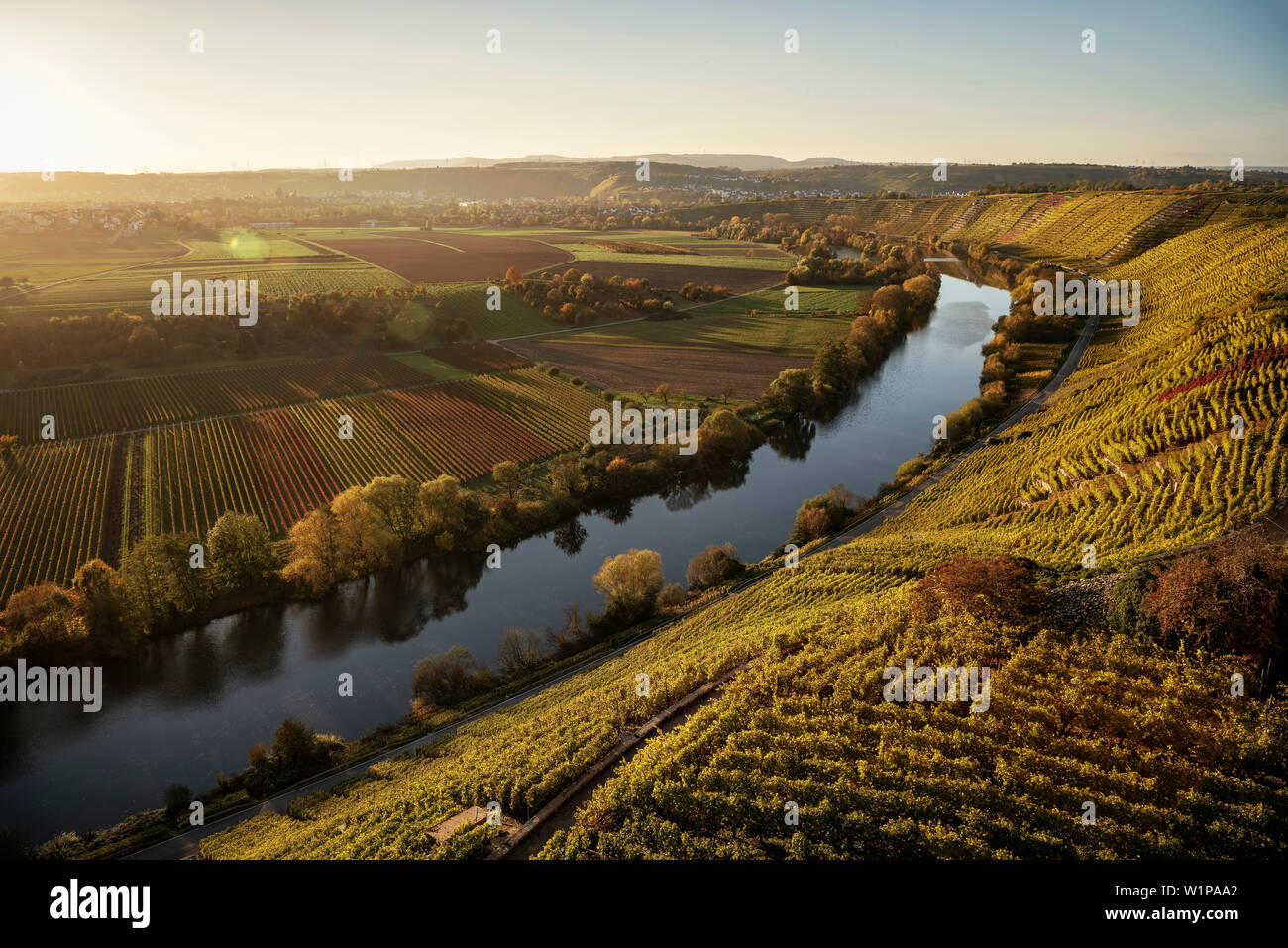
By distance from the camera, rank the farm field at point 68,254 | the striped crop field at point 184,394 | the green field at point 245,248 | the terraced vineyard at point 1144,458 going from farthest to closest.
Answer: the green field at point 245,248 → the farm field at point 68,254 → the striped crop field at point 184,394 → the terraced vineyard at point 1144,458

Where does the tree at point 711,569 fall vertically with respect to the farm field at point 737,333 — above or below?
below

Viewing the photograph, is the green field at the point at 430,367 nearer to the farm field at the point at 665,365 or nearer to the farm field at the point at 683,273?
the farm field at the point at 665,365

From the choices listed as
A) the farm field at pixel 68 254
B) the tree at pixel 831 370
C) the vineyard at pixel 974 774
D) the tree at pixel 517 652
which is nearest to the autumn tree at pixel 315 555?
the tree at pixel 517 652

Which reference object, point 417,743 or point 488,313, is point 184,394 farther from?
point 417,743

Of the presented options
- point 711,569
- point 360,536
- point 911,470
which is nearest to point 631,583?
point 711,569

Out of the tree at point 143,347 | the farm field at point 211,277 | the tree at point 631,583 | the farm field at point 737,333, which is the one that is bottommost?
the tree at point 631,583

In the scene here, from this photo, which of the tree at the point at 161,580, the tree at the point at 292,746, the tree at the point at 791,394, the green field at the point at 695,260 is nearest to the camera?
the tree at the point at 292,746

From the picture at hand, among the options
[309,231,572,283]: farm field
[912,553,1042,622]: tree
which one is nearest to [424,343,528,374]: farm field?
[309,231,572,283]: farm field
